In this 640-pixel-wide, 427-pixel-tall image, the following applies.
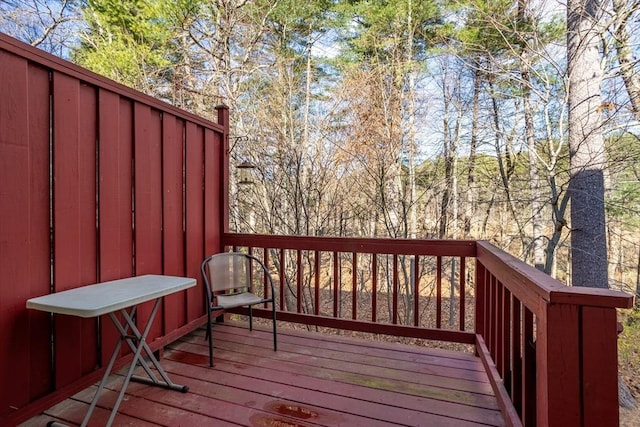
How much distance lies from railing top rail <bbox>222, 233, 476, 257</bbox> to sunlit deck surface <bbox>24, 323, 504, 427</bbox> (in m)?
0.80

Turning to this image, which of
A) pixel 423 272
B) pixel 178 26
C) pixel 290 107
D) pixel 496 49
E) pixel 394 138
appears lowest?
Result: pixel 423 272

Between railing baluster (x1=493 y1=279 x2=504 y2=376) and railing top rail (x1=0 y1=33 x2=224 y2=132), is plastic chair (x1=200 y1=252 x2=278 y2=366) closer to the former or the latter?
railing top rail (x1=0 y1=33 x2=224 y2=132)

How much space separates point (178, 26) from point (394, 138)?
4.70 meters

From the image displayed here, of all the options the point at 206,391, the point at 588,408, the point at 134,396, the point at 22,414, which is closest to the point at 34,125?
the point at 22,414

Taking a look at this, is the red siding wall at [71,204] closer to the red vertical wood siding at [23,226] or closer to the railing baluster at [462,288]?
the red vertical wood siding at [23,226]

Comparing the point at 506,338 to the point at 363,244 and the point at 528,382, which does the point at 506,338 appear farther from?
the point at 363,244

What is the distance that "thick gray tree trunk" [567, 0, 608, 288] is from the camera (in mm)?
3840

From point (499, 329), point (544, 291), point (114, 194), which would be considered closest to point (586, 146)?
point (499, 329)

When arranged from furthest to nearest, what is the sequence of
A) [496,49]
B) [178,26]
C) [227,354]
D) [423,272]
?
[423,272]
[178,26]
[496,49]
[227,354]

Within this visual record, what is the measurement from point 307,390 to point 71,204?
178 centimetres

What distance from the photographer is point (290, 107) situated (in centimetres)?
685

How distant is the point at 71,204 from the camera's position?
69.8 inches

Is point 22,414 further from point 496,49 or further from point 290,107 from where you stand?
point 496,49

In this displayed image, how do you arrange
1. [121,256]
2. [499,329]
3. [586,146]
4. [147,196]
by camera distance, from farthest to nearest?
[586,146] → [147,196] → [121,256] → [499,329]
